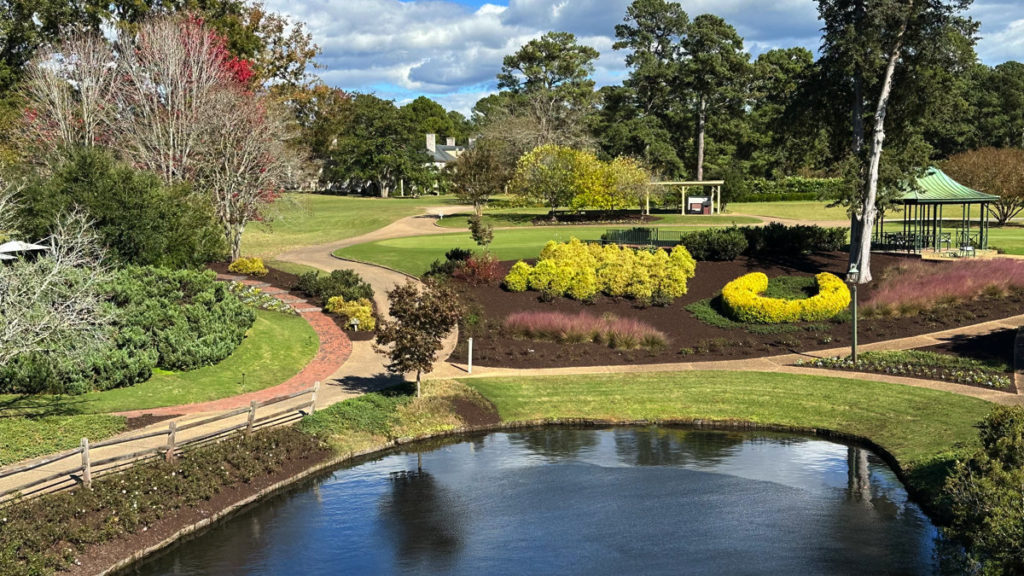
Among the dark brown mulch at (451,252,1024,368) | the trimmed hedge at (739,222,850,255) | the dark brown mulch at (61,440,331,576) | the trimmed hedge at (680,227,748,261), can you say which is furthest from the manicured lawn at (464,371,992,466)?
the trimmed hedge at (739,222,850,255)

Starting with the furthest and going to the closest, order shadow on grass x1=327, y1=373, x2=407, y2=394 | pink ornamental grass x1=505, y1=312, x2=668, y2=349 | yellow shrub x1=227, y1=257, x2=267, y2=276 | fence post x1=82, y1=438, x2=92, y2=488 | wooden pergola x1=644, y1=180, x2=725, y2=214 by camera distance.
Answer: wooden pergola x1=644, y1=180, x2=725, y2=214, yellow shrub x1=227, y1=257, x2=267, y2=276, pink ornamental grass x1=505, y1=312, x2=668, y2=349, shadow on grass x1=327, y1=373, x2=407, y2=394, fence post x1=82, y1=438, x2=92, y2=488

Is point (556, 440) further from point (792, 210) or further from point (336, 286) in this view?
point (792, 210)

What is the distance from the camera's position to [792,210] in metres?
73.4

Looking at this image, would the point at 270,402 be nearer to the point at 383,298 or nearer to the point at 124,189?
the point at 124,189

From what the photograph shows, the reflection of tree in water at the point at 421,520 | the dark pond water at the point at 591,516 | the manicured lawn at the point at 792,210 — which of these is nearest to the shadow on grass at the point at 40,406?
the dark pond water at the point at 591,516

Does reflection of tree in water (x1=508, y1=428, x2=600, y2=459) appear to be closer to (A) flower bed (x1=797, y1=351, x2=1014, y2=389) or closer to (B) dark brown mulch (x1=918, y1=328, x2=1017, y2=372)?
(A) flower bed (x1=797, y1=351, x2=1014, y2=389)

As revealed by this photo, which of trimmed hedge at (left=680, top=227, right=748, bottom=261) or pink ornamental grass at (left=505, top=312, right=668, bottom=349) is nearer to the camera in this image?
pink ornamental grass at (left=505, top=312, right=668, bottom=349)

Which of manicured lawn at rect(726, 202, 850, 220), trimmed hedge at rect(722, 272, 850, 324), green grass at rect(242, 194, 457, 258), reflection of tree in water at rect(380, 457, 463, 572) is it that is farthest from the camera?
manicured lawn at rect(726, 202, 850, 220)

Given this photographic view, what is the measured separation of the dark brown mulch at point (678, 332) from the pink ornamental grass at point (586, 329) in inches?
15.7

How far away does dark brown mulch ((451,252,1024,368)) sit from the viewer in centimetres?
2853

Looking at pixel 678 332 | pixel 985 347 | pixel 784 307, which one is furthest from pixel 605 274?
pixel 985 347

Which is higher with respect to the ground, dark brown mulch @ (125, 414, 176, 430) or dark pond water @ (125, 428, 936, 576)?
dark brown mulch @ (125, 414, 176, 430)

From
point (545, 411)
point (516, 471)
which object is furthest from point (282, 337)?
point (516, 471)

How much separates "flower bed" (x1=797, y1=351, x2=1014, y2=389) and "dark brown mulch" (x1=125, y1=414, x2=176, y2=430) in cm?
1870
